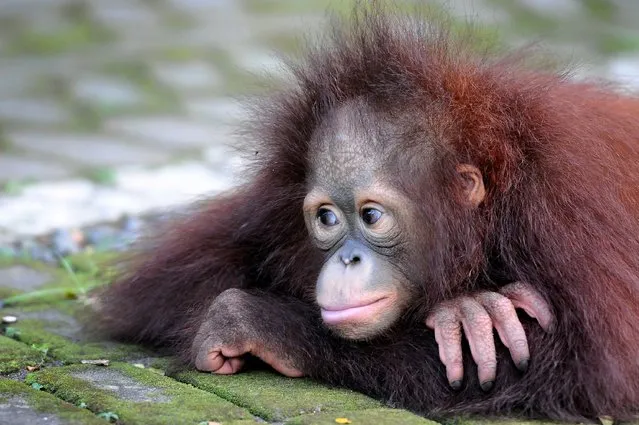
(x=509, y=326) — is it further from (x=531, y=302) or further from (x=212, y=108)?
(x=212, y=108)

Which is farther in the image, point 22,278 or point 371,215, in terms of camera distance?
point 22,278

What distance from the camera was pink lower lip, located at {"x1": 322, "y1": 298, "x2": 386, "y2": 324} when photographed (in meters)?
4.01

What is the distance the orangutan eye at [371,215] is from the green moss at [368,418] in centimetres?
68

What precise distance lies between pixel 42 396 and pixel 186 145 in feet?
18.7

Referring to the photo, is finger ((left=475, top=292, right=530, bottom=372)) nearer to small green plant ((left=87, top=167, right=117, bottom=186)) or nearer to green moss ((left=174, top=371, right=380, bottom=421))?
green moss ((left=174, top=371, right=380, bottom=421))

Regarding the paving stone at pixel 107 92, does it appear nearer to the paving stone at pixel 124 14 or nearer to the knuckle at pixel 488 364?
the paving stone at pixel 124 14

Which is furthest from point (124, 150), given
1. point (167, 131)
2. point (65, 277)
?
point (65, 277)

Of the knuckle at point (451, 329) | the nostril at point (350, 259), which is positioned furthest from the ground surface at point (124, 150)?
the nostril at point (350, 259)

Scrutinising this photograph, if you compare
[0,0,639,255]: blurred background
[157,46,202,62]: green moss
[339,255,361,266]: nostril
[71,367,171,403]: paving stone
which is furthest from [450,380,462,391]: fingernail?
[157,46,202,62]: green moss

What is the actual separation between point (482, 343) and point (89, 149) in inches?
226

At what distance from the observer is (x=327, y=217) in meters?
4.27

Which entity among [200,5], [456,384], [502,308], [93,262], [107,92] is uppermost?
[200,5]

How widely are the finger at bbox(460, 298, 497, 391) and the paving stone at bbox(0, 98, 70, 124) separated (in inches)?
254

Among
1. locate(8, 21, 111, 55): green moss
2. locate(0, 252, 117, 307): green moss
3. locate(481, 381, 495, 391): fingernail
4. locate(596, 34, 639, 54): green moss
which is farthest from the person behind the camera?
locate(596, 34, 639, 54): green moss
